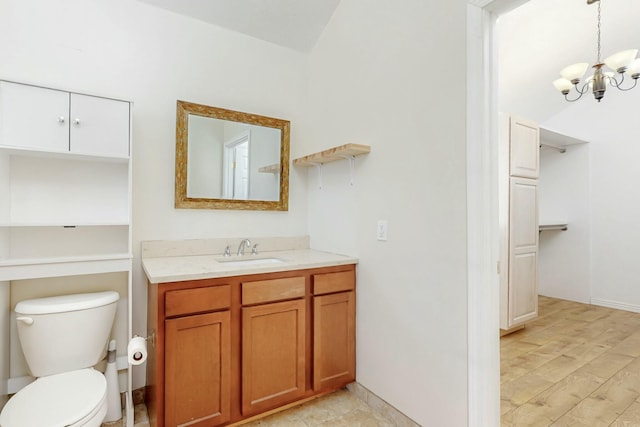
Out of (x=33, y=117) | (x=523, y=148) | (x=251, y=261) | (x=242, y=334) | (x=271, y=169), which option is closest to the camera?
(x=33, y=117)

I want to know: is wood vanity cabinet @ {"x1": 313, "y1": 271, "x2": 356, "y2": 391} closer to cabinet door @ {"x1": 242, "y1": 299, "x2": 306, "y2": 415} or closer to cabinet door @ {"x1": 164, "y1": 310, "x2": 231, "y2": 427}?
cabinet door @ {"x1": 242, "y1": 299, "x2": 306, "y2": 415}

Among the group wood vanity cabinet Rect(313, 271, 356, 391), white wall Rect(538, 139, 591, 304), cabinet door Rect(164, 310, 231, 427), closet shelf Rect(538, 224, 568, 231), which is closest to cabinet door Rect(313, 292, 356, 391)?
wood vanity cabinet Rect(313, 271, 356, 391)

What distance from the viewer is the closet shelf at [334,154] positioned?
1.95 m

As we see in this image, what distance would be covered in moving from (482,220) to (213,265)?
54.5 inches

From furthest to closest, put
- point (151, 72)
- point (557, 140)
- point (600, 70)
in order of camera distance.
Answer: point (557, 140) → point (600, 70) → point (151, 72)

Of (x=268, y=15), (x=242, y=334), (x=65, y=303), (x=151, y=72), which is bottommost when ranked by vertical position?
(x=242, y=334)

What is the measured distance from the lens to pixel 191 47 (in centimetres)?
221

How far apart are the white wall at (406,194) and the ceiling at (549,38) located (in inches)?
52.8

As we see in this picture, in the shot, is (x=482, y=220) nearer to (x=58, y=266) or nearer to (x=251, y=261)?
(x=251, y=261)

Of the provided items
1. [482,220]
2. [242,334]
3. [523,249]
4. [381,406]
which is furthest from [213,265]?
[523,249]

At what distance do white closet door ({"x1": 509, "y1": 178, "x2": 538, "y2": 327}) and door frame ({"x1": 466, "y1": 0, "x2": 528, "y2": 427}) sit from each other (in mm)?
1779

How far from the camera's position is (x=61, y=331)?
158 cm

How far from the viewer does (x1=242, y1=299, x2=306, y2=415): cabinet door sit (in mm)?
1717

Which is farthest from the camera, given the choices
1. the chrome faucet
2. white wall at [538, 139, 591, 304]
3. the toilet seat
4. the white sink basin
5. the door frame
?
white wall at [538, 139, 591, 304]
